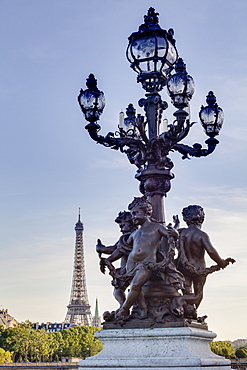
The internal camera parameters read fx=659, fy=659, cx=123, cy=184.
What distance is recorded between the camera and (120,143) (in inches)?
493

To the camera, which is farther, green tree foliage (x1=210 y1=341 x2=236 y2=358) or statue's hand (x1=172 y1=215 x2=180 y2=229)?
green tree foliage (x1=210 y1=341 x2=236 y2=358)

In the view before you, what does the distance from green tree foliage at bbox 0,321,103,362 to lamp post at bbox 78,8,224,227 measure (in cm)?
7037

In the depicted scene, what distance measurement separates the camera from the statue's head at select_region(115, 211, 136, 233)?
1184 centimetres

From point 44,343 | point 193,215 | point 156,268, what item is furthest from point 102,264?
point 44,343

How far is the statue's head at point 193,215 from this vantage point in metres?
11.7

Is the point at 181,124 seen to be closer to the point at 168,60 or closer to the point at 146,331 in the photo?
the point at 168,60

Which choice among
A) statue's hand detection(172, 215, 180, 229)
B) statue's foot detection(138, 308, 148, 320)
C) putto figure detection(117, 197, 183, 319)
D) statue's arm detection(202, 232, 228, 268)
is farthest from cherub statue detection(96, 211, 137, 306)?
statue's arm detection(202, 232, 228, 268)

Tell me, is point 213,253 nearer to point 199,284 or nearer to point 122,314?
point 199,284

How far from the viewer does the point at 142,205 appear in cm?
1122

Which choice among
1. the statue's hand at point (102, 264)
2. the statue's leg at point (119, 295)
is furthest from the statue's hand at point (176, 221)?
the statue's leg at point (119, 295)

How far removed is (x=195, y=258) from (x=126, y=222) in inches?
54.5

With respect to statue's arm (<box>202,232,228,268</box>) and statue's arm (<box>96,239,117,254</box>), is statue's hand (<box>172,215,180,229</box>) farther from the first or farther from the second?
statue's arm (<box>96,239,117,254</box>)

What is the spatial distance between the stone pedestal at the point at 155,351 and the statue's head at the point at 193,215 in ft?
6.45

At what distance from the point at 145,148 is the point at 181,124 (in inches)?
38.9
